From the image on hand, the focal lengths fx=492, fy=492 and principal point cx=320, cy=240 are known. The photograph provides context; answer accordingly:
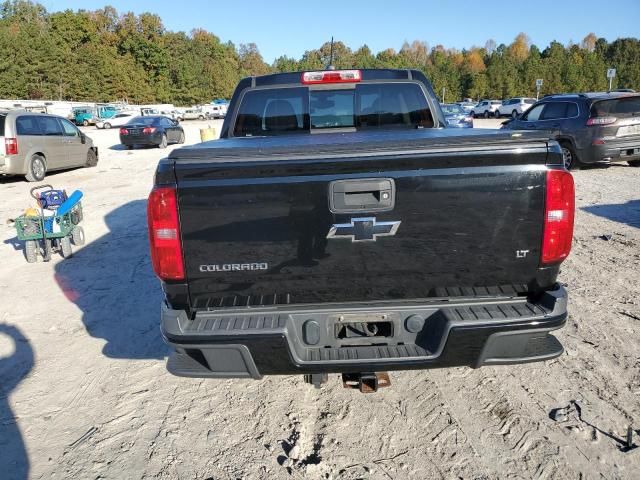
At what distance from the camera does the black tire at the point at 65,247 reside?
21.5 feet

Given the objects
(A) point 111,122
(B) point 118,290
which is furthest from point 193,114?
(B) point 118,290

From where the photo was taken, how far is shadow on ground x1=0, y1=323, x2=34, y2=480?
275 cm

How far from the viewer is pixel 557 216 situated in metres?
2.51

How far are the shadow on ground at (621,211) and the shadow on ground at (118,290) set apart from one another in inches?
269

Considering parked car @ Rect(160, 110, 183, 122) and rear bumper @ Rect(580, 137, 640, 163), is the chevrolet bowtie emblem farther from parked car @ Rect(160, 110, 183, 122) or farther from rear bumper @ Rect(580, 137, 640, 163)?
parked car @ Rect(160, 110, 183, 122)

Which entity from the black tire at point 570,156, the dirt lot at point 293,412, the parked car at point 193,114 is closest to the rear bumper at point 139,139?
the black tire at point 570,156

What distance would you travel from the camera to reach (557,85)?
77.6 metres

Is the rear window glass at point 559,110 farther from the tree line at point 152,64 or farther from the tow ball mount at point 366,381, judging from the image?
the tree line at point 152,64

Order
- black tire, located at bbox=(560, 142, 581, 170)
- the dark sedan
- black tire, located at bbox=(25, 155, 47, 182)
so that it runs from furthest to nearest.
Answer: the dark sedan
black tire, located at bbox=(25, 155, 47, 182)
black tire, located at bbox=(560, 142, 581, 170)

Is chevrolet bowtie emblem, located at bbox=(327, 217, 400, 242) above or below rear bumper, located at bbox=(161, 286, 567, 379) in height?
above

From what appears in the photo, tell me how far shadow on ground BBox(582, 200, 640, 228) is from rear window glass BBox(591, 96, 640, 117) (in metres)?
3.46

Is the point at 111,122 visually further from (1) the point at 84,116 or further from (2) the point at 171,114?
(2) the point at 171,114

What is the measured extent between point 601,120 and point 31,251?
11699 mm

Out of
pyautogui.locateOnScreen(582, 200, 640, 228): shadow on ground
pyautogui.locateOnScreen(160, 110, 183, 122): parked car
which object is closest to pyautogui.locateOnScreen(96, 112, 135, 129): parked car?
pyautogui.locateOnScreen(160, 110, 183, 122): parked car
